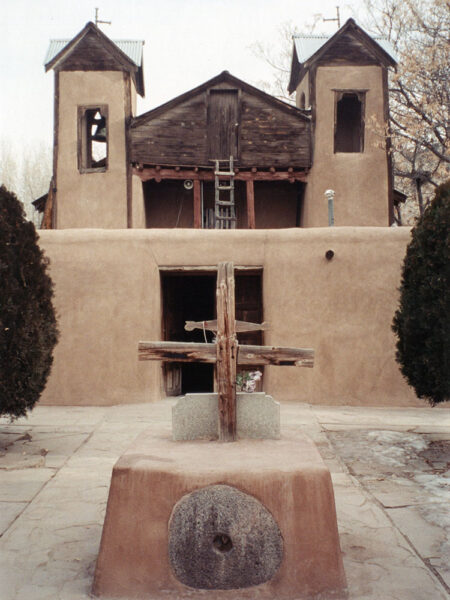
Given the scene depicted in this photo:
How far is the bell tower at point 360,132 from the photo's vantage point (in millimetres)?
15531

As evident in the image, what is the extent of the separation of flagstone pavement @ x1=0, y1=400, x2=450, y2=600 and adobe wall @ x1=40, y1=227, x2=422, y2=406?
635 millimetres

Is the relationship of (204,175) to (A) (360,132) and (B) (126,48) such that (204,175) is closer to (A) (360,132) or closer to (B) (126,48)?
(A) (360,132)

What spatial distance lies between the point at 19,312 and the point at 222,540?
12.4ft

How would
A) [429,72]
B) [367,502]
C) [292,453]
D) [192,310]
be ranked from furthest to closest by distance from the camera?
[429,72] → [192,310] → [367,502] → [292,453]

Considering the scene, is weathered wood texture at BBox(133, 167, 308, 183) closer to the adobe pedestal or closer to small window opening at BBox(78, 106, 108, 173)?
small window opening at BBox(78, 106, 108, 173)

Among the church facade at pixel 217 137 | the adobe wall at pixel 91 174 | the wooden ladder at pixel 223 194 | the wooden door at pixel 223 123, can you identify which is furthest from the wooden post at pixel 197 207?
the adobe wall at pixel 91 174

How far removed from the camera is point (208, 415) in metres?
4.02

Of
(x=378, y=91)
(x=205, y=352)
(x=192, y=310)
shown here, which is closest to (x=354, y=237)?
(x=192, y=310)

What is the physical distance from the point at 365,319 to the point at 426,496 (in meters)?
4.58

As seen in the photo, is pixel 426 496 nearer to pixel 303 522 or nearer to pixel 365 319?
pixel 303 522

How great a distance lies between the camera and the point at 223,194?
16.4 meters

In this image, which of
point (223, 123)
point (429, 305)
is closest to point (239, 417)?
point (429, 305)

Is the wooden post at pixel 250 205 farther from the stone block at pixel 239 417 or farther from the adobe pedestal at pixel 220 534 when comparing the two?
the adobe pedestal at pixel 220 534

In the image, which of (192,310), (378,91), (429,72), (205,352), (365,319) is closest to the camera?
(205,352)
